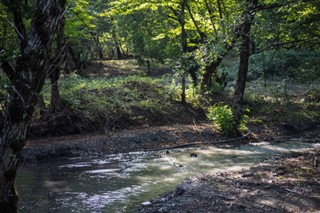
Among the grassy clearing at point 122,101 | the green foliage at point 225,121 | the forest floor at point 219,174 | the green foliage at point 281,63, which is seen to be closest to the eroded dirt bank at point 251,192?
the forest floor at point 219,174

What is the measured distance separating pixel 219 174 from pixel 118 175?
113 inches

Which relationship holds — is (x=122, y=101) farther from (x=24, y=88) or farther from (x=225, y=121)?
(x=24, y=88)

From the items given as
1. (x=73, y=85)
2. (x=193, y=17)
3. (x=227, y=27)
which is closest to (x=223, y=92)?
(x=193, y=17)

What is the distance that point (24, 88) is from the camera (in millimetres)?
4352

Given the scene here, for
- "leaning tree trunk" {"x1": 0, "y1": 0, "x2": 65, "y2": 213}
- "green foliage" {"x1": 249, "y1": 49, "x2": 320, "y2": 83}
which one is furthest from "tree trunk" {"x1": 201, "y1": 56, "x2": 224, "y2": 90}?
"leaning tree trunk" {"x1": 0, "y1": 0, "x2": 65, "y2": 213}

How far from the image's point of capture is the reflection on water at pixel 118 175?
7.55 meters

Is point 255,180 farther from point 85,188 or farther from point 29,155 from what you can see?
point 29,155

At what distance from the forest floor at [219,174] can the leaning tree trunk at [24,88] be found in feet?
9.76

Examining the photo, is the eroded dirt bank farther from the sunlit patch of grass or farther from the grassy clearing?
the sunlit patch of grass

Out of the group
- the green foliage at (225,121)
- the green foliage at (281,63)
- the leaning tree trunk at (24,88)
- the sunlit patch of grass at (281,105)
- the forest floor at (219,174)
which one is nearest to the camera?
the leaning tree trunk at (24,88)

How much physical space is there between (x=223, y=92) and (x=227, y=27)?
12.0 m

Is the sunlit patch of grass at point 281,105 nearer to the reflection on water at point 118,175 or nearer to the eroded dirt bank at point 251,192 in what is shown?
the reflection on water at point 118,175

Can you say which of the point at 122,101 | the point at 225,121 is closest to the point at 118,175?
the point at 225,121

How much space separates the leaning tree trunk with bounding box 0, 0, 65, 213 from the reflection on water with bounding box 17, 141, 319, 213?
2.98m
